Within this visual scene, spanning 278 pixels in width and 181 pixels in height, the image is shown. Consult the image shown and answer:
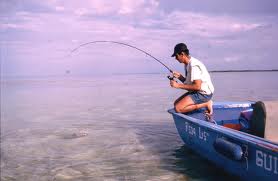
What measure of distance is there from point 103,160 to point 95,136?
2.73 metres

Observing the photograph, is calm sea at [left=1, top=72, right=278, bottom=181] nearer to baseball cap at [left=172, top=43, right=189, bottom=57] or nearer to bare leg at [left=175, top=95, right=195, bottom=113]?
bare leg at [left=175, top=95, right=195, bottom=113]

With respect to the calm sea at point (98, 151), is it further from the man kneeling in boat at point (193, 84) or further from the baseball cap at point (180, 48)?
the baseball cap at point (180, 48)

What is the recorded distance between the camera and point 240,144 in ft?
15.3

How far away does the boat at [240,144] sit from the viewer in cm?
419

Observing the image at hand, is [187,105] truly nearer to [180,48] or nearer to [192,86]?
[192,86]

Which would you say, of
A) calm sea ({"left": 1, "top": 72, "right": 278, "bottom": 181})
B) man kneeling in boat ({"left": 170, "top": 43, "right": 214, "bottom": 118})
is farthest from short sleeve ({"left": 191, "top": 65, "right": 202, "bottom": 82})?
calm sea ({"left": 1, "top": 72, "right": 278, "bottom": 181})

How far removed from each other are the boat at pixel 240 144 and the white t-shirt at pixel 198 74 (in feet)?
2.40

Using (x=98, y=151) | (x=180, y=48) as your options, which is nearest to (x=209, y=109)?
(x=180, y=48)

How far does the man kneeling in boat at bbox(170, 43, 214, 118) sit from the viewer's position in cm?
706

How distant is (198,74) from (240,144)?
8.60ft

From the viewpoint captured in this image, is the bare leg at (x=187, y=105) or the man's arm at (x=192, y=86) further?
the bare leg at (x=187, y=105)

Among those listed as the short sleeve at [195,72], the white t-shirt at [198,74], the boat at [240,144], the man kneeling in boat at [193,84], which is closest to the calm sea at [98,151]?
the boat at [240,144]

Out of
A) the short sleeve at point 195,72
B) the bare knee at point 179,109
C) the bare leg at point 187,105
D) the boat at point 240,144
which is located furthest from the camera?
the bare knee at point 179,109

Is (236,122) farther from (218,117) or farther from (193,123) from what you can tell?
(193,123)
